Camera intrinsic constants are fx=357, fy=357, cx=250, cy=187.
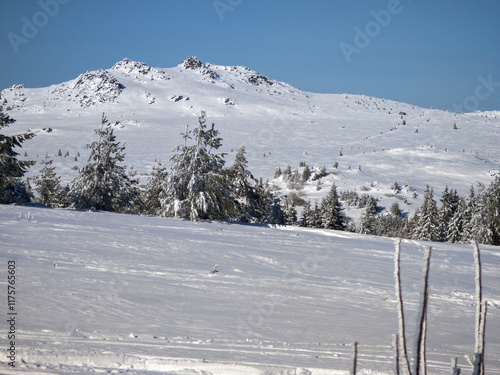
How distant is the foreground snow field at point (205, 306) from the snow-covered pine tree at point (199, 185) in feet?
26.9

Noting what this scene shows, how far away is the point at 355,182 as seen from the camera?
3076 inches

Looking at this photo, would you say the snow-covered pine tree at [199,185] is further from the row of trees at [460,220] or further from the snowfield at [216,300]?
the row of trees at [460,220]

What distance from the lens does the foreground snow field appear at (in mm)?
4219

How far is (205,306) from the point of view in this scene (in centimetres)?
638

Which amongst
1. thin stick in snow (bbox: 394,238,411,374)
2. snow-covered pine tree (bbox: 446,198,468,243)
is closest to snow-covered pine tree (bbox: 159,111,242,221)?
thin stick in snow (bbox: 394,238,411,374)

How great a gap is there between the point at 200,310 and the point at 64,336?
225cm

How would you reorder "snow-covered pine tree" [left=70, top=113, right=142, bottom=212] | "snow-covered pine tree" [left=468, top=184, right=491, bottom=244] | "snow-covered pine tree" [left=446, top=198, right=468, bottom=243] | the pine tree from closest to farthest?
1. "snow-covered pine tree" [left=70, top=113, right=142, bottom=212]
2. "snow-covered pine tree" [left=468, top=184, right=491, bottom=244]
3. "snow-covered pine tree" [left=446, top=198, right=468, bottom=243]
4. the pine tree

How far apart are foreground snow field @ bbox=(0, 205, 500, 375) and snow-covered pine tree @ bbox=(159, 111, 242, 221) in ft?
26.9

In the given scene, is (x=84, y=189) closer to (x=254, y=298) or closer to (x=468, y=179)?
(x=254, y=298)

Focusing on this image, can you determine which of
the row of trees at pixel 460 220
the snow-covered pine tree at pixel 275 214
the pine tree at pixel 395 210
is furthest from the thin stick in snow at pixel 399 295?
the pine tree at pixel 395 210

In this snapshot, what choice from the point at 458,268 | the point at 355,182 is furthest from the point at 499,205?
the point at 355,182

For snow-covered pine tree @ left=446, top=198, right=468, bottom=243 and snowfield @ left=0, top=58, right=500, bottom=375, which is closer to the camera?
snowfield @ left=0, top=58, right=500, bottom=375

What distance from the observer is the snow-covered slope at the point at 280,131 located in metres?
82.0

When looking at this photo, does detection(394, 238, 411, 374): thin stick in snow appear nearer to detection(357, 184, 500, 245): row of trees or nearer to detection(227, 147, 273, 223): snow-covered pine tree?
detection(227, 147, 273, 223): snow-covered pine tree
